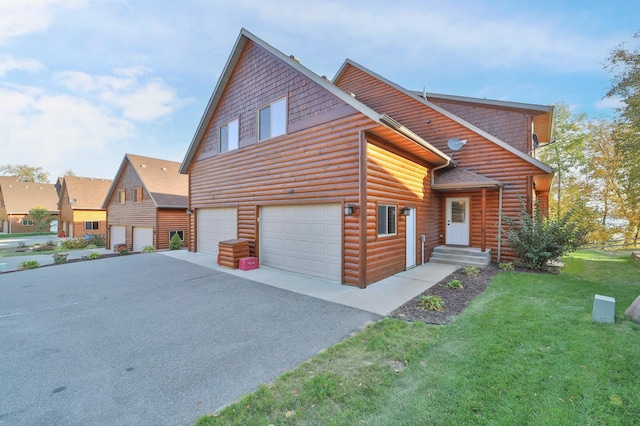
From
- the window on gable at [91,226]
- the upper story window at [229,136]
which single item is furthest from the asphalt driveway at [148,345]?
the window on gable at [91,226]

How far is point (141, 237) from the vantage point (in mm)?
18203

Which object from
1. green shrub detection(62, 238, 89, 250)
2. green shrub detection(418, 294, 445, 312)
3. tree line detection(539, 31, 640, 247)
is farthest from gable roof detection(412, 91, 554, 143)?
green shrub detection(62, 238, 89, 250)

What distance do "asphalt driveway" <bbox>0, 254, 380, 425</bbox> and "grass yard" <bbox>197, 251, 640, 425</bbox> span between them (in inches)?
17.9

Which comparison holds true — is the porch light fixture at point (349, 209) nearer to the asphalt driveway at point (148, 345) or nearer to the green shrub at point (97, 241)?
the asphalt driveway at point (148, 345)

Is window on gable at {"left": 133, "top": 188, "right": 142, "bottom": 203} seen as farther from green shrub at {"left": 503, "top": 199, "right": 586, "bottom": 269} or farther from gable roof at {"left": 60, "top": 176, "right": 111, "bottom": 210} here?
green shrub at {"left": 503, "top": 199, "right": 586, "bottom": 269}

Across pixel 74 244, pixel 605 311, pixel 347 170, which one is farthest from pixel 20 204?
pixel 605 311

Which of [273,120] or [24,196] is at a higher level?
[273,120]

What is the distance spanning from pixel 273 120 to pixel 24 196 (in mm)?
46608

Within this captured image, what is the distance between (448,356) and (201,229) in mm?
11537

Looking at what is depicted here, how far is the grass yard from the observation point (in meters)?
2.20

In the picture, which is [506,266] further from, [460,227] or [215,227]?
[215,227]

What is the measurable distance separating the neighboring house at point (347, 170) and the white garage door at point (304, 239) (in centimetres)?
4

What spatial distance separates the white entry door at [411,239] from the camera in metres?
8.33

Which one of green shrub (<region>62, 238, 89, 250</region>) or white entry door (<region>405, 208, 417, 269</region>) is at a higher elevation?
white entry door (<region>405, 208, 417, 269</region>)
